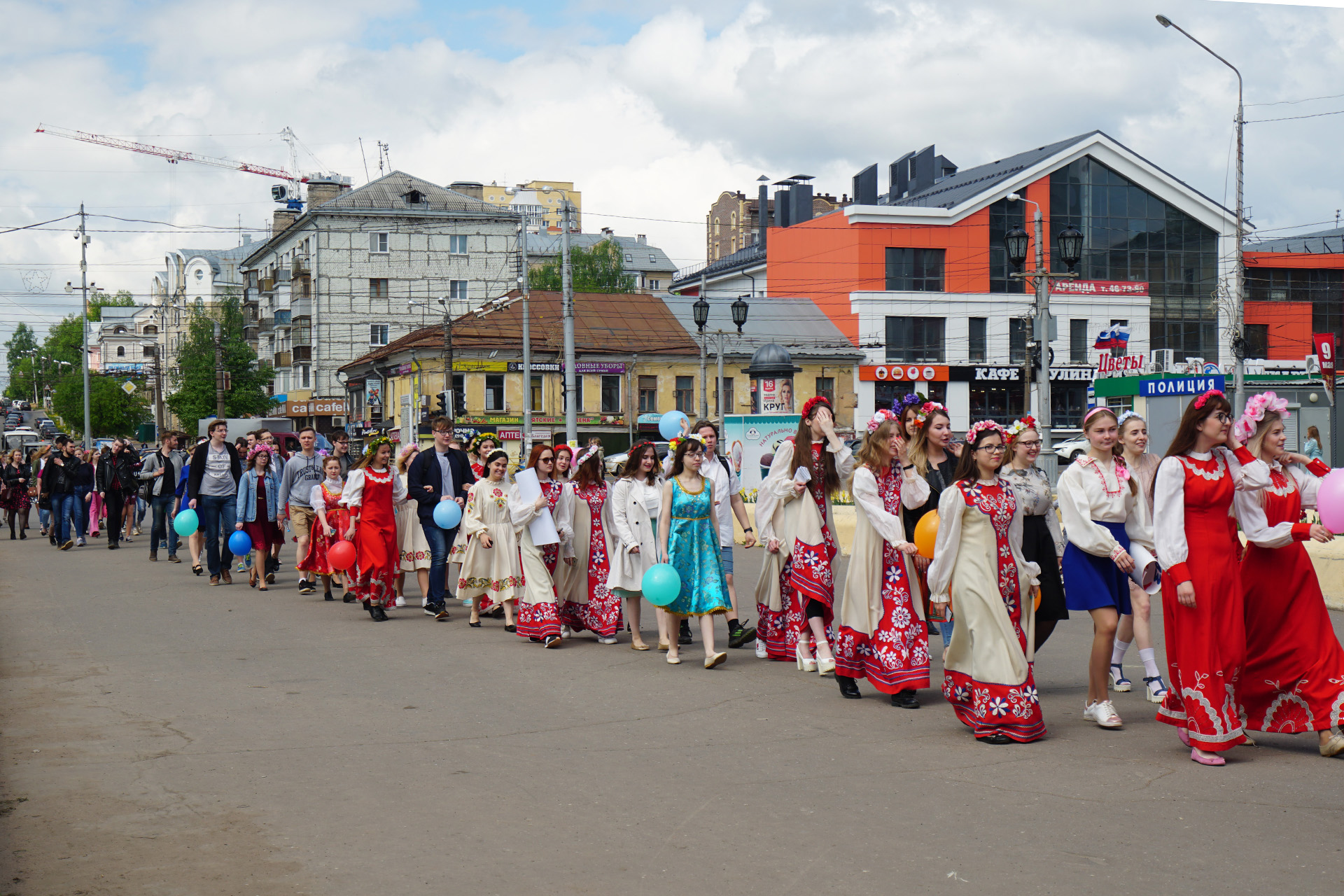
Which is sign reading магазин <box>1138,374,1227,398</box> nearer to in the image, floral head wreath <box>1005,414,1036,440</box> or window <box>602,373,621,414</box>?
window <box>602,373,621,414</box>

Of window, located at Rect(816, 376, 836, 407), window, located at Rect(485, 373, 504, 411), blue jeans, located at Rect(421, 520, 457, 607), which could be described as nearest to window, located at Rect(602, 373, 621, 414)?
window, located at Rect(485, 373, 504, 411)

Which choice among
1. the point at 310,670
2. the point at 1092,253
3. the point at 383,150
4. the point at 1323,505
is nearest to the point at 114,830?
the point at 310,670

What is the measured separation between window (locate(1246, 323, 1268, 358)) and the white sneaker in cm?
6279

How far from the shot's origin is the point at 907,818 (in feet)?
18.1

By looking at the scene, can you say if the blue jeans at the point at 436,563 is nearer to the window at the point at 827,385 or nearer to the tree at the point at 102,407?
the window at the point at 827,385

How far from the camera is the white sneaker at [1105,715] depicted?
7301 mm

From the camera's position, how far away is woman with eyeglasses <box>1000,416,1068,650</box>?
8.12 metres

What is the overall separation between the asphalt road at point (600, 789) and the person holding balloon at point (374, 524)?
279 centimetres

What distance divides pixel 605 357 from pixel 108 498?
→ 110 ft

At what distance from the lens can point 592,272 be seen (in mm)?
77000

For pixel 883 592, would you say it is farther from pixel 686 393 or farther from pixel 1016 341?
pixel 1016 341

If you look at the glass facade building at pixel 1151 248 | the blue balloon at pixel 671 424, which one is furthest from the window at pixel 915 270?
the blue balloon at pixel 671 424

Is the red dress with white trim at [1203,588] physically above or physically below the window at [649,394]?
below

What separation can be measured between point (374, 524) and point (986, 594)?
7310mm
